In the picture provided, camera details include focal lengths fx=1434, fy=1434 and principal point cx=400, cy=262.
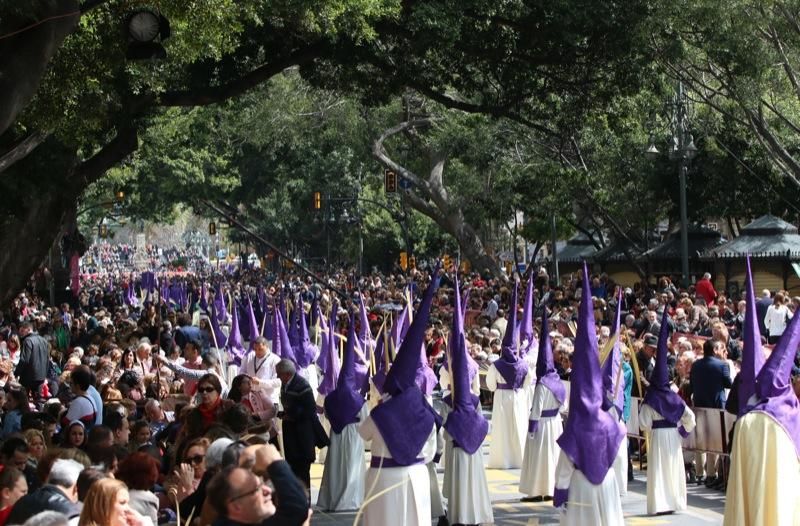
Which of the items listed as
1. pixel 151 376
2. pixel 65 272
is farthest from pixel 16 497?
pixel 65 272

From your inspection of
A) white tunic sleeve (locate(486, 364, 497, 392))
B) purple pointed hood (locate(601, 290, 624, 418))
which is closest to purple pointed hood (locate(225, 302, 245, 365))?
white tunic sleeve (locate(486, 364, 497, 392))

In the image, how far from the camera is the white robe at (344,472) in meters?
15.2

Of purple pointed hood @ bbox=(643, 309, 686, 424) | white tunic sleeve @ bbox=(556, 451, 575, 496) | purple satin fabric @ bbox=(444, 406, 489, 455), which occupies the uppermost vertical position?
purple pointed hood @ bbox=(643, 309, 686, 424)

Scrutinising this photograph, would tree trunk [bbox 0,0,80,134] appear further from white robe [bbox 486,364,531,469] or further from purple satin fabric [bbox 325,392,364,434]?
white robe [bbox 486,364,531,469]

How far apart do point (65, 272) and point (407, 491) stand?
36.3 metres

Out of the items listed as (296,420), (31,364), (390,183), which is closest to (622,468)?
(296,420)

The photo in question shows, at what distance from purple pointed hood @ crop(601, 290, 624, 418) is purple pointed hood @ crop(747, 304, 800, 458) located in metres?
2.60

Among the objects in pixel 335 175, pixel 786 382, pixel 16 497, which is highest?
pixel 335 175

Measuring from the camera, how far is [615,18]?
21.1m

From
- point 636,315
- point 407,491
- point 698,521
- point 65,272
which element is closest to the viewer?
point 407,491

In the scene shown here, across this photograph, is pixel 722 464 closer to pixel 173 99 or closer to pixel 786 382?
pixel 786 382

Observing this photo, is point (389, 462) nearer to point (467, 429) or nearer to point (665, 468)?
point (467, 429)

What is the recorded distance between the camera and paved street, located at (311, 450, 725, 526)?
14.3 m

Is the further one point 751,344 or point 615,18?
point 615,18
